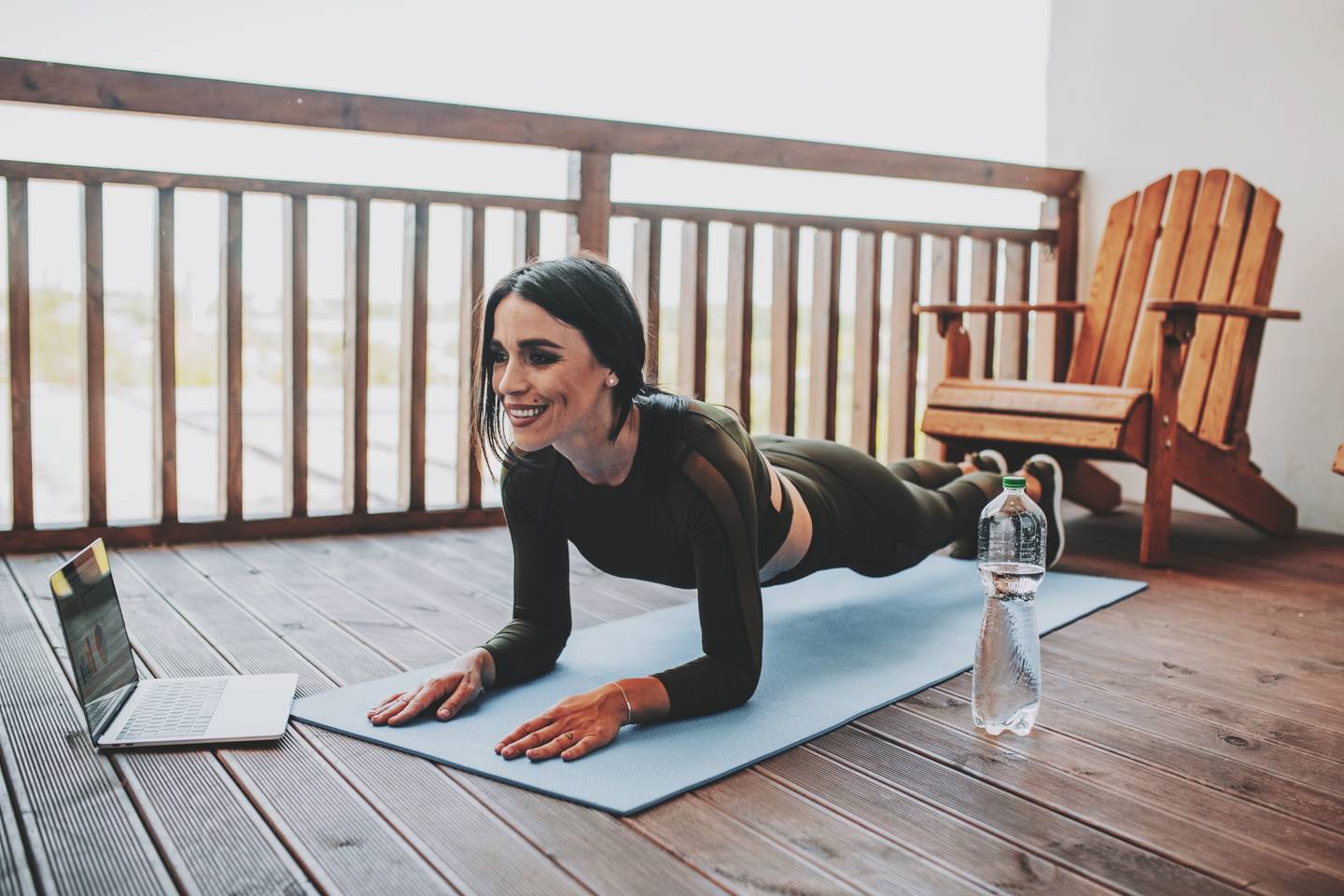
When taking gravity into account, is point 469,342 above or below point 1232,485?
above

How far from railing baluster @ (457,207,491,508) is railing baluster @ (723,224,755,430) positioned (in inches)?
36.0

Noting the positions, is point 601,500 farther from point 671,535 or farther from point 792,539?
point 792,539

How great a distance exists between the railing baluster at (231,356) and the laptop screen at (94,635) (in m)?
1.48

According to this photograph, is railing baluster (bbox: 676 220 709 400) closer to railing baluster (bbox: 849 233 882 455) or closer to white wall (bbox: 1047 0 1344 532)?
railing baluster (bbox: 849 233 882 455)

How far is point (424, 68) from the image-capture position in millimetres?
5352

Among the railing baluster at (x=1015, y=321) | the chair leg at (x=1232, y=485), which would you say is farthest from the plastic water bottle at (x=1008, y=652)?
the railing baluster at (x=1015, y=321)

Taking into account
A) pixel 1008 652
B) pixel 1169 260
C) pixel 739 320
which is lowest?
pixel 1008 652

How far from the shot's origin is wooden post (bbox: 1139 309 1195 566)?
3.24 m

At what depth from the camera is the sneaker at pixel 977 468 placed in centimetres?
326

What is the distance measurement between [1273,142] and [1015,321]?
113 cm

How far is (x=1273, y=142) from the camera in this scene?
4.11m

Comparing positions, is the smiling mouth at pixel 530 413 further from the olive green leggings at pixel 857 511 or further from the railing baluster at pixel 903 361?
the railing baluster at pixel 903 361

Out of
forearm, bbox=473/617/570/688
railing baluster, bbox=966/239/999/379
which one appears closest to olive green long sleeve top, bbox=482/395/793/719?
forearm, bbox=473/617/570/688

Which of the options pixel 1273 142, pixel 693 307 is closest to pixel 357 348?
pixel 693 307
